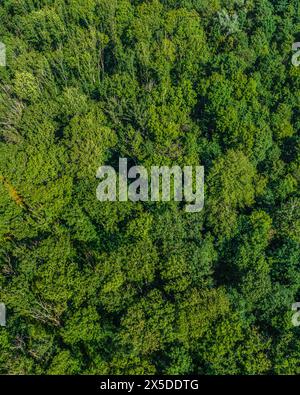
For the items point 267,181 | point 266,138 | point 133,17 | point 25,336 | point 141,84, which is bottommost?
point 25,336

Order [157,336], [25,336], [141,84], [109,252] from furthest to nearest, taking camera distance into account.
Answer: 1. [141,84]
2. [109,252]
3. [25,336]
4. [157,336]

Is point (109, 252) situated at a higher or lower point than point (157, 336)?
higher

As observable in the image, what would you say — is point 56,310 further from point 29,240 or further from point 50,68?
point 50,68

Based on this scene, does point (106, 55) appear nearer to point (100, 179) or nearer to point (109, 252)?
point (100, 179)

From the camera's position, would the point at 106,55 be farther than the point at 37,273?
Yes

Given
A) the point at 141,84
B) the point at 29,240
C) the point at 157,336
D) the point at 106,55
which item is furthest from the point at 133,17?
the point at 157,336

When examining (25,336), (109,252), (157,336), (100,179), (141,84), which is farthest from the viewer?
(141,84)
